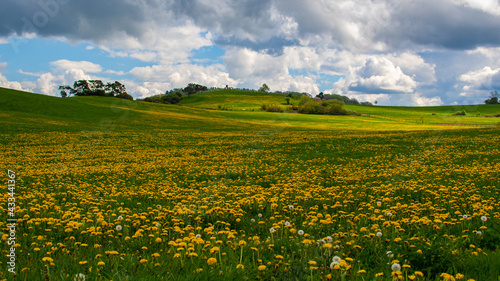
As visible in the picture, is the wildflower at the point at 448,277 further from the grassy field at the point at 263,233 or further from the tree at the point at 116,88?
the tree at the point at 116,88

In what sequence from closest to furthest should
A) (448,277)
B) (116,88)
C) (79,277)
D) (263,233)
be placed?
1. (448,277)
2. (79,277)
3. (263,233)
4. (116,88)

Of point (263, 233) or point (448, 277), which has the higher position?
point (448, 277)

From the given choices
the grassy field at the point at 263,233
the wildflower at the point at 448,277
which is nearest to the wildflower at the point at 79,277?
the grassy field at the point at 263,233

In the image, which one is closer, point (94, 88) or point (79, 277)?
A: point (79, 277)

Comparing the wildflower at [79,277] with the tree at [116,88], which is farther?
the tree at [116,88]

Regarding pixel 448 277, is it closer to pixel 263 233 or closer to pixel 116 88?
pixel 263 233

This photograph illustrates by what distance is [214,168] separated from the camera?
53.2ft

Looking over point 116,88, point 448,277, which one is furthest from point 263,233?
point 116,88

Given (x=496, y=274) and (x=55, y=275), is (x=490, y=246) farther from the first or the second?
(x=55, y=275)

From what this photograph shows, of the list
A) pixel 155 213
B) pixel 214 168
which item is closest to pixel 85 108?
pixel 214 168

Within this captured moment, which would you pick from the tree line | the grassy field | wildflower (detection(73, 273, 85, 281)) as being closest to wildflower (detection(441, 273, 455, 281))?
the grassy field

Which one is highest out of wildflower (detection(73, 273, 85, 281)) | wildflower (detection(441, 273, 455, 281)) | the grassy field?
wildflower (detection(441, 273, 455, 281))

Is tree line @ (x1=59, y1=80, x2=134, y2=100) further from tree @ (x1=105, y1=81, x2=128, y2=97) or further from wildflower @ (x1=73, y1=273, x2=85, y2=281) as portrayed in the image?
wildflower @ (x1=73, y1=273, x2=85, y2=281)

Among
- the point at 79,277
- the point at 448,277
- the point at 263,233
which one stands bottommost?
the point at 263,233
